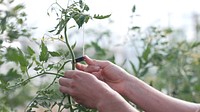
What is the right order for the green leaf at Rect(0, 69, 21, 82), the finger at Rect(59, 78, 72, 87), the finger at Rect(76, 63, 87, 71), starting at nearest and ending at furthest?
the finger at Rect(59, 78, 72, 87) < the finger at Rect(76, 63, 87, 71) < the green leaf at Rect(0, 69, 21, 82)

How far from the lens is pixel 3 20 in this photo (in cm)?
216

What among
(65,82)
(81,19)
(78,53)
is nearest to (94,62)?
(65,82)

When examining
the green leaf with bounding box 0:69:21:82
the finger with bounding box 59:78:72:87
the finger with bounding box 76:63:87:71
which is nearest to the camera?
the finger with bounding box 59:78:72:87

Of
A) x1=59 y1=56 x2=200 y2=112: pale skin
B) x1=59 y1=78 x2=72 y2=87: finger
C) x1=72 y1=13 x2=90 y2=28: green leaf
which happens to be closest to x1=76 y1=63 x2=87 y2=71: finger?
x1=59 y1=56 x2=200 y2=112: pale skin

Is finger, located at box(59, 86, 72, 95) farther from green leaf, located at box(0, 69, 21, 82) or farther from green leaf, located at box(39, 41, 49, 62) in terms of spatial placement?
green leaf, located at box(0, 69, 21, 82)

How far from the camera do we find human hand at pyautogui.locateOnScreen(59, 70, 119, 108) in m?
1.77

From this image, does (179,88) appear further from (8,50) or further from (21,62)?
(21,62)

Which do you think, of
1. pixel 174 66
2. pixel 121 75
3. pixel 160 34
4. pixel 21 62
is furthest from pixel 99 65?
pixel 174 66

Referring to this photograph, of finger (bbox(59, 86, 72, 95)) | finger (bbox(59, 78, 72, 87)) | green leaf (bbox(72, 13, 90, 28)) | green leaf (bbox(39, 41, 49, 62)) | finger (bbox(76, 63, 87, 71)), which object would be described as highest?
green leaf (bbox(72, 13, 90, 28))

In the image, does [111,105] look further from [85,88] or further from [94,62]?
[94,62]

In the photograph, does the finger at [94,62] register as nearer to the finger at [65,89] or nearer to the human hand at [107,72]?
the human hand at [107,72]

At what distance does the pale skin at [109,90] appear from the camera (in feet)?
5.81

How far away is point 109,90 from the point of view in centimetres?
178

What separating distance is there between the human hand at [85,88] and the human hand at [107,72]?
101 millimetres
